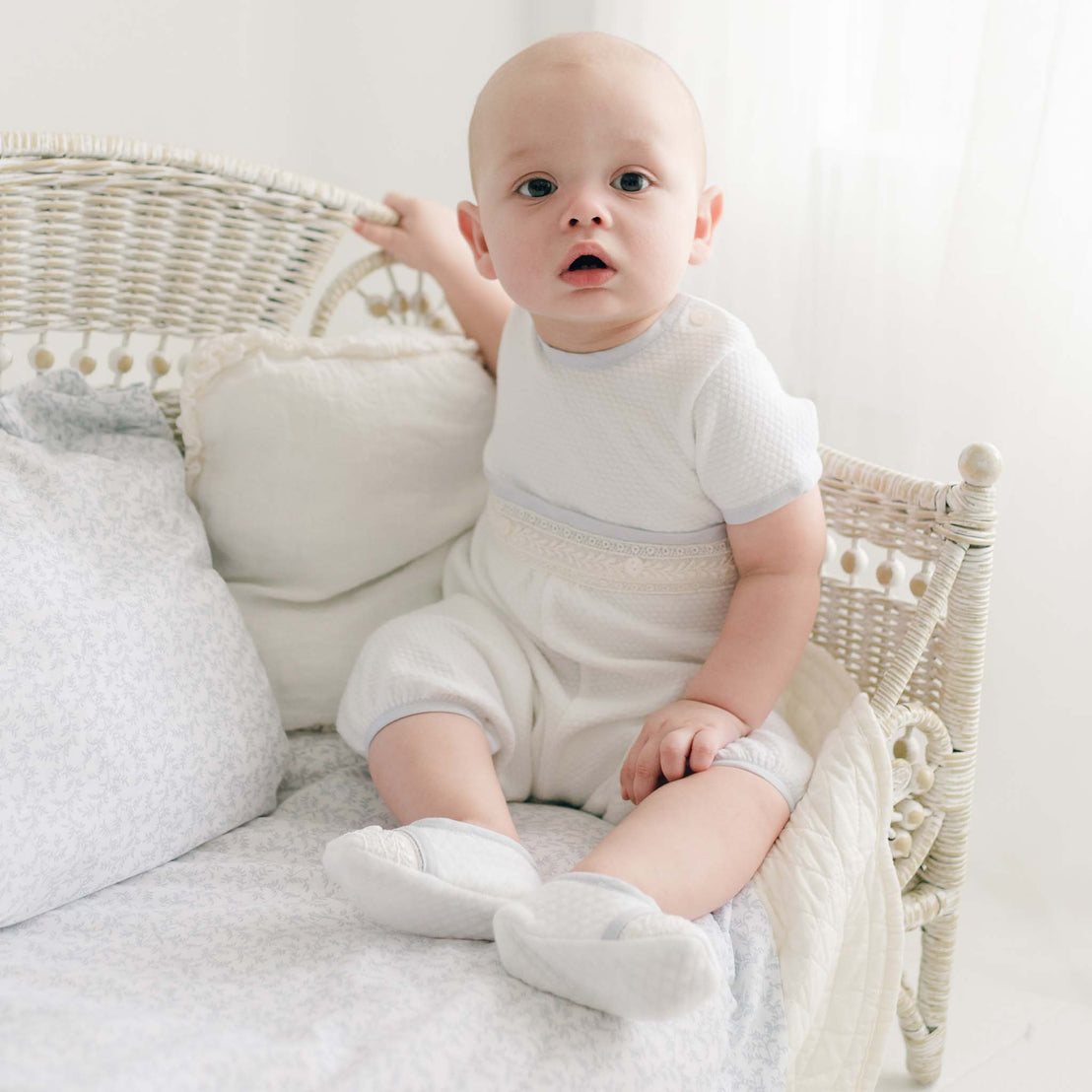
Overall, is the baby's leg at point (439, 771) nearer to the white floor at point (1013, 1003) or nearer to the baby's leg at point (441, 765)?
the baby's leg at point (441, 765)

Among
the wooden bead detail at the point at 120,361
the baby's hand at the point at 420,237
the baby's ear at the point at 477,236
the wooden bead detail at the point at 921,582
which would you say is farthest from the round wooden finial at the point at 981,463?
the wooden bead detail at the point at 120,361

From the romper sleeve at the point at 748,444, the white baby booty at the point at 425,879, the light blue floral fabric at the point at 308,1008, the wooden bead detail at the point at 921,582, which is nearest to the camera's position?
the light blue floral fabric at the point at 308,1008

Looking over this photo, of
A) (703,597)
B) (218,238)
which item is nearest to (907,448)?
(703,597)

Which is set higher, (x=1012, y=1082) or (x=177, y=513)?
(x=177, y=513)

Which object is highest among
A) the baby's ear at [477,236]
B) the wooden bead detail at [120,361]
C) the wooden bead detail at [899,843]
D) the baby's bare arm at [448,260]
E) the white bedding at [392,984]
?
the baby's ear at [477,236]

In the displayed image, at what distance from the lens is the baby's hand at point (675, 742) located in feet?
3.10

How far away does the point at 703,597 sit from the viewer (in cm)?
108

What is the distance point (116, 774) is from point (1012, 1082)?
981 mm

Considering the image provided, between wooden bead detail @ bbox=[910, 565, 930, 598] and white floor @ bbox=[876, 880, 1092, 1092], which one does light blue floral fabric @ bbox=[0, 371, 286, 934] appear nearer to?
wooden bead detail @ bbox=[910, 565, 930, 598]

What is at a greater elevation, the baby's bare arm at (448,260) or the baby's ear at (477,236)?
the baby's ear at (477,236)

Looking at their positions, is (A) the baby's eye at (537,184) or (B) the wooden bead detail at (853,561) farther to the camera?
(B) the wooden bead detail at (853,561)

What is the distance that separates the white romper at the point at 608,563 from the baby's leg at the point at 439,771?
0.07 feet

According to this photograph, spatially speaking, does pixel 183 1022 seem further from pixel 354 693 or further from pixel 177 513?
pixel 177 513

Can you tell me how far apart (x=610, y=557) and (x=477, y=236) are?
327mm
